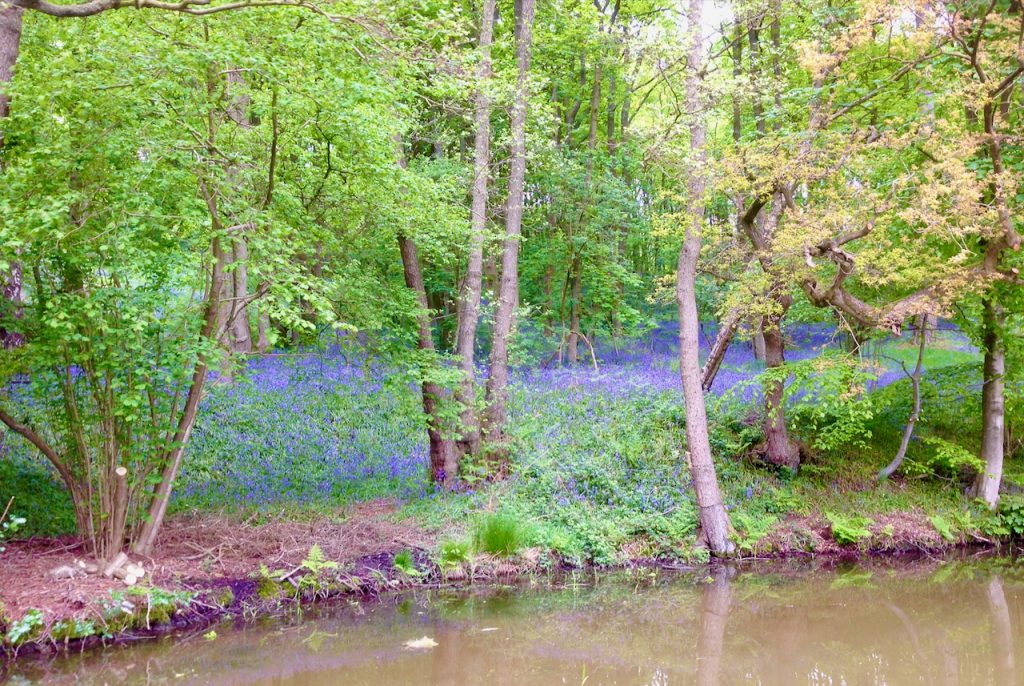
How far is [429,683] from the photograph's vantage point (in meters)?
6.01

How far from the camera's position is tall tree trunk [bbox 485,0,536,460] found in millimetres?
10945

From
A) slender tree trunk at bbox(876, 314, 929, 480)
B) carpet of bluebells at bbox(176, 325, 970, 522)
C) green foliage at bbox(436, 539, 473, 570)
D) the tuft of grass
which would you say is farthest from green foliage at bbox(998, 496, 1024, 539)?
green foliage at bbox(436, 539, 473, 570)

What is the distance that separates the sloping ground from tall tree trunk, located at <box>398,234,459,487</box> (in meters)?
1.01

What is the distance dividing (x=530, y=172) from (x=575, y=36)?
3.02 metres

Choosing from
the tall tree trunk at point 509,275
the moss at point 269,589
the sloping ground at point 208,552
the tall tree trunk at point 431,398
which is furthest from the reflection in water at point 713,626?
the moss at point 269,589

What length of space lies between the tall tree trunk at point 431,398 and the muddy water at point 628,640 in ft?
8.24

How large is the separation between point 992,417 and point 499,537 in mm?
7296

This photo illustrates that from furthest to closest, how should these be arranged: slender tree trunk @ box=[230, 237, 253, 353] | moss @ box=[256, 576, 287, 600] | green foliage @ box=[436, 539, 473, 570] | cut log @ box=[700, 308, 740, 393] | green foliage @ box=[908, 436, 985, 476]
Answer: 1. cut log @ box=[700, 308, 740, 393]
2. green foliage @ box=[908, 436, 985, 476]
3. green foliage @ box=[436, 539, 473, 570]
4. moss @ box=[256, 576, 287, 600]
5. slender tree trunk @ box=[230, 237, 253, 353]

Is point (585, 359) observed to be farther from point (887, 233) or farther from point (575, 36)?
point (887, 233)

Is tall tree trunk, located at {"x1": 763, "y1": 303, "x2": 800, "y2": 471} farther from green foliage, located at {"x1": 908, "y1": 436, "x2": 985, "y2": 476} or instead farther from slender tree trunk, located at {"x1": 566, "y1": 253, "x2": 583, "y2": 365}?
slender tree trunk, located at {"x1": 566, "y1": 253, "x2": 583, "y2": 365}

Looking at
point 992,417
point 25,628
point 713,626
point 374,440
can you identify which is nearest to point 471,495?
point 374,440

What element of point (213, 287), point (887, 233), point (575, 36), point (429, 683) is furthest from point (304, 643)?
point (575, 36)

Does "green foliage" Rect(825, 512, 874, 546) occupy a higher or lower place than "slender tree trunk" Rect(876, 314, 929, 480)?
lower

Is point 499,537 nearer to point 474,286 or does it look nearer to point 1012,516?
point 474,286
